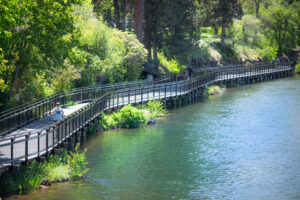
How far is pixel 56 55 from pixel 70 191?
1204cm

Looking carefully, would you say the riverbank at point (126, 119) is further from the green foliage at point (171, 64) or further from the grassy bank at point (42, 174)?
the green foliage at point (171, 64)

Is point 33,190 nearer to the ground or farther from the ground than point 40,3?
nearer to the ground

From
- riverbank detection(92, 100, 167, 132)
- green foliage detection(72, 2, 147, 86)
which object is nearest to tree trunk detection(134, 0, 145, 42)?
green foliage detection(72, 2, 147, 86)

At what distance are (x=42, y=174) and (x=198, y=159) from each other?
10.8 metres

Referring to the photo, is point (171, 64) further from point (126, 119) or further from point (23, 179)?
point (23, 179)

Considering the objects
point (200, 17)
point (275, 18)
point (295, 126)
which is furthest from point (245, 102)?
point (275, 18)

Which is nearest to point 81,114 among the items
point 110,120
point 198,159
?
point 110,120

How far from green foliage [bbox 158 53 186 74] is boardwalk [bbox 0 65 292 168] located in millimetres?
5956

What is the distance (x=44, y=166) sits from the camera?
25.7 meters

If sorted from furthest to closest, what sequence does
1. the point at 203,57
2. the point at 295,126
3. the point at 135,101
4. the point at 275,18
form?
the point at 275,18
the point at 203,57
the point at 135,101
the point at 295,126

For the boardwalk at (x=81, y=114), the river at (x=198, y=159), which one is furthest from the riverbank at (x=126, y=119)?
the river at (x=198, y=159)

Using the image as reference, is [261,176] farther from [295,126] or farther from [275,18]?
[275,18]

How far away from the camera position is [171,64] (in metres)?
69.7

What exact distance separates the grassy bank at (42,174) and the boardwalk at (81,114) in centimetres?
67
